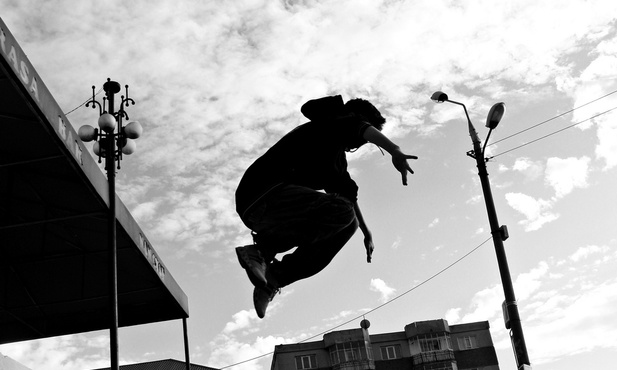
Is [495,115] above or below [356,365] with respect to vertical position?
below

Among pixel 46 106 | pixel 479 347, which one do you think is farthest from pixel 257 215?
pixel 479 347

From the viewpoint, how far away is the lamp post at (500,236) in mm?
11227

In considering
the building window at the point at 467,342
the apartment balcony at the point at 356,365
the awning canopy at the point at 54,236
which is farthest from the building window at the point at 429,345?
the awning canopy at the point at 54,236

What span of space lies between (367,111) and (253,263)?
942 mm

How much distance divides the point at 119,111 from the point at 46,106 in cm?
466

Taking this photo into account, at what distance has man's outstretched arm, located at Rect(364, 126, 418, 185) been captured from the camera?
3053 millimetres

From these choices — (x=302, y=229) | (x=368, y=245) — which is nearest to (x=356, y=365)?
(x=368, y=245)

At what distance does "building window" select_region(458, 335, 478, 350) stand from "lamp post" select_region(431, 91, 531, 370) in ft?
151

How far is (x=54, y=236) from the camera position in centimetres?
1275

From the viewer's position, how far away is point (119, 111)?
1323cm

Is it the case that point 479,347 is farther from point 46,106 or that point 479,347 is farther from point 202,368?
point 46,106

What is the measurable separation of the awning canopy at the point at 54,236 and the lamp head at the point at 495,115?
22.2 feet

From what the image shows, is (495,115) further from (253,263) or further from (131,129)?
(253,263)

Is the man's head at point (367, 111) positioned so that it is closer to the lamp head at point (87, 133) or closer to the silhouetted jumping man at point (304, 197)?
the silhouetted jumping man at point (304, 197)
